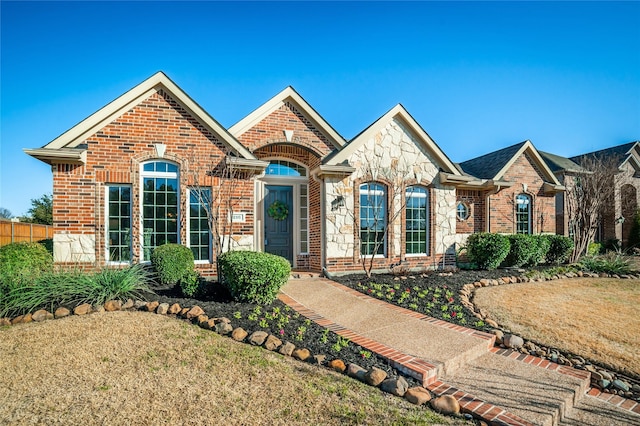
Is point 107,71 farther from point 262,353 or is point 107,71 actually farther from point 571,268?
point 571,268

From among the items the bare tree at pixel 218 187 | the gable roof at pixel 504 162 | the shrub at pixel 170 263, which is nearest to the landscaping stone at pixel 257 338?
the shrub at pixel 170 263

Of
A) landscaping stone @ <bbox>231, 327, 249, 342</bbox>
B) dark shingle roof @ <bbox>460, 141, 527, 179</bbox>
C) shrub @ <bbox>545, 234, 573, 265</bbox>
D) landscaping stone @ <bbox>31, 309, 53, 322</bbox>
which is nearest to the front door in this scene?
landscaping stone @ <bbox>231, 327, 249, 342</bbox>

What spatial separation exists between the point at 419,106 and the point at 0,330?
39.4ft

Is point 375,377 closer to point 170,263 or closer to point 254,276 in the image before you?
point 254,276

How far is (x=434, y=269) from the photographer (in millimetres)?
10852

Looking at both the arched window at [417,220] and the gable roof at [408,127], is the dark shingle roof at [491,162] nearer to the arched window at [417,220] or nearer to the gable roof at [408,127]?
the gable roof at [408,127]

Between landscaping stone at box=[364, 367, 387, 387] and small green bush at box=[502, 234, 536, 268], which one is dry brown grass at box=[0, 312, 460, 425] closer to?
landscaping stone at box=[364, 367, 387, 387]

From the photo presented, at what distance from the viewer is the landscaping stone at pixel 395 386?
12.5ft

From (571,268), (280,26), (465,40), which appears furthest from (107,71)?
(571,268)

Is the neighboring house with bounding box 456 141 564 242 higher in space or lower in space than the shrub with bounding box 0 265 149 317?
higher

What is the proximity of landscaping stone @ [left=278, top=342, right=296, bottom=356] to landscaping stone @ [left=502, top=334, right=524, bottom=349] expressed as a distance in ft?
11.1

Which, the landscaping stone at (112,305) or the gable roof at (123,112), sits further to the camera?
the gable roof at (123,112)

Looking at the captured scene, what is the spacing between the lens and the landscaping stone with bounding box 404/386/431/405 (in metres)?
3.66

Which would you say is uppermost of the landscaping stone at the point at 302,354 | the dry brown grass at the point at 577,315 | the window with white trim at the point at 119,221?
the window with white trim at the point at 119,221
